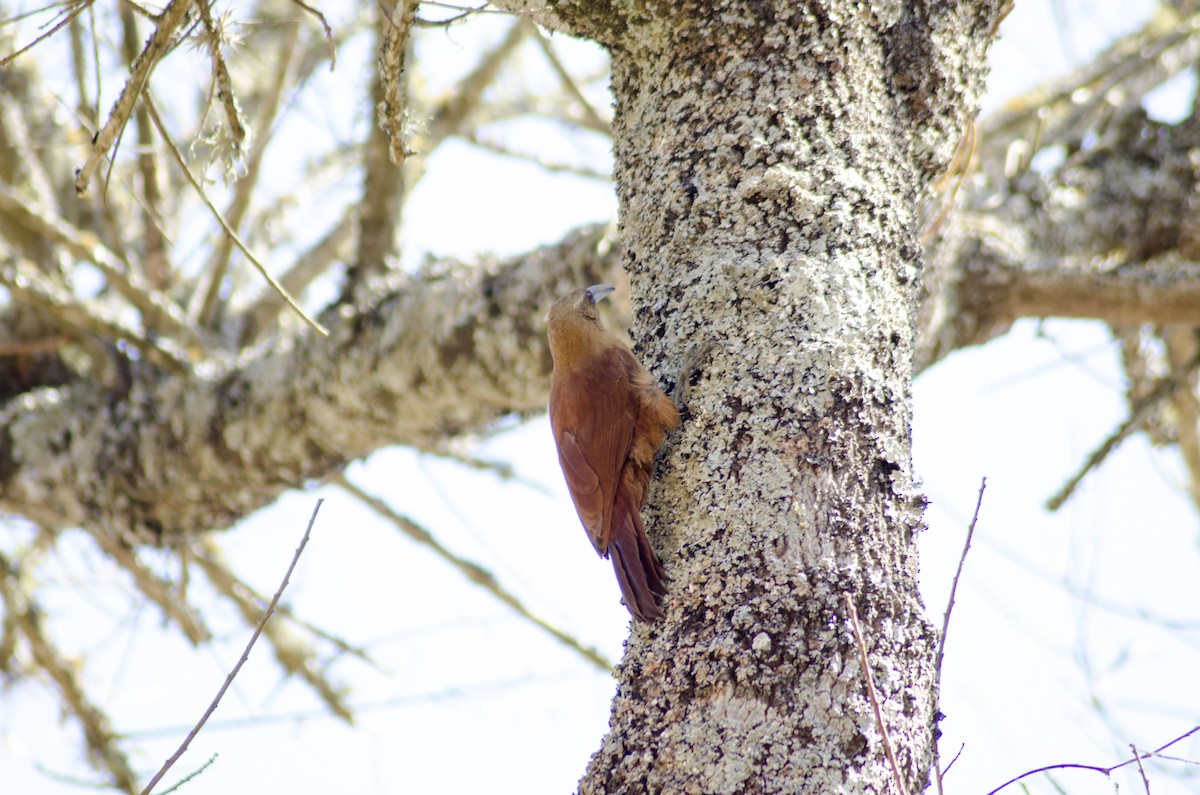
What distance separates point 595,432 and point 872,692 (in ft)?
3.90

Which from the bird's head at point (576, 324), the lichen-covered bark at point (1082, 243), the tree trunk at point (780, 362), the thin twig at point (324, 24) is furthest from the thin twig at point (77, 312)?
the lichen-covered bark at point (1082, 243)

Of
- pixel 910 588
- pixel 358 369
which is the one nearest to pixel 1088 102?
pixel 358 369

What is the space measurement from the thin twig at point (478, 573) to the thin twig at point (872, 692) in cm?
314

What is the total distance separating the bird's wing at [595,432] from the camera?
2.29m

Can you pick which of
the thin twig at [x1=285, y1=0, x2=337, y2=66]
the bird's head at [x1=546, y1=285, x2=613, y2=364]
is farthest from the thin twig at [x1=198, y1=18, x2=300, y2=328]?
the thin twig at [x1=285, y1=0, x2=337, y2=66]

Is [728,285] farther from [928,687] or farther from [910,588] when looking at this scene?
[928,687]

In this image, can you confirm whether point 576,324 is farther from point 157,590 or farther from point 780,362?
point 157,590

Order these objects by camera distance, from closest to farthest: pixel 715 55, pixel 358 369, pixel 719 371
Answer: pixel 719 371 < pixel 715 55 < pixel 358 369

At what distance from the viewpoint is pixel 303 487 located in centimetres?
425

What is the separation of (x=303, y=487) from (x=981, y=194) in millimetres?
2793

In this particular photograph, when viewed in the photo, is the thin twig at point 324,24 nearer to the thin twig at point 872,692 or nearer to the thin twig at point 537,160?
the thin twig at point 872,692

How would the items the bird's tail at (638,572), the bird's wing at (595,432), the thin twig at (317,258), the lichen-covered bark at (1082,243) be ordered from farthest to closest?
the thin twig at (317,258), the lichen-covered bark at (1082,243), the bird's wing at (595,432), the bird's tail at (638,572)

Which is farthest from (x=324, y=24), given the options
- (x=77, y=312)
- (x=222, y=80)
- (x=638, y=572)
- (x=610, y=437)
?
(x=77, y=312)

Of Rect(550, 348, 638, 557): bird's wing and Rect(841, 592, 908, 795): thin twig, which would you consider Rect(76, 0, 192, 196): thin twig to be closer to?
Rect(550, 348, 638, 557): bird's wing
